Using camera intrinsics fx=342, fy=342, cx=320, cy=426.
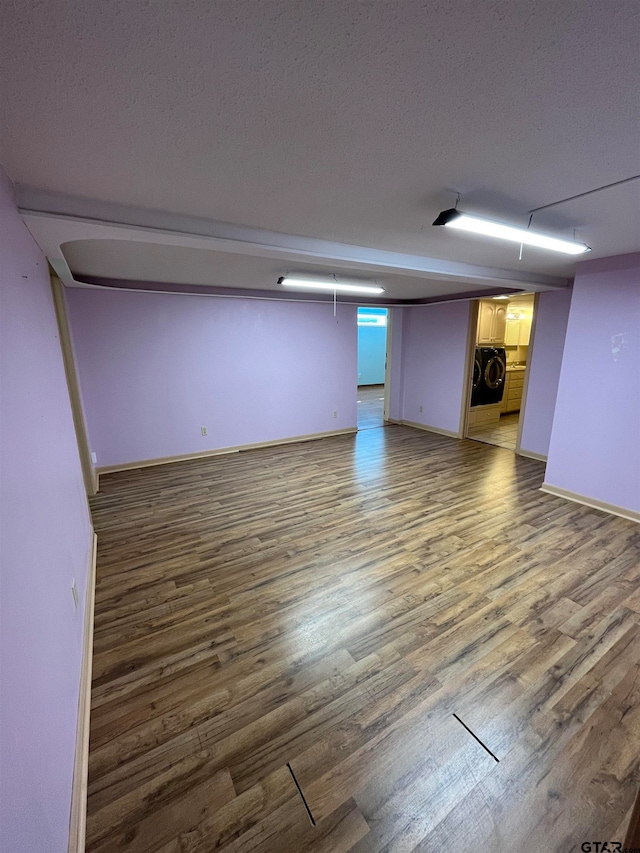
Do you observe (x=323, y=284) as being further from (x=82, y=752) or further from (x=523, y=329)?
(x=523, y=329)

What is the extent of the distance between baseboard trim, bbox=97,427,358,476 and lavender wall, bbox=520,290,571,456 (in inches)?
113

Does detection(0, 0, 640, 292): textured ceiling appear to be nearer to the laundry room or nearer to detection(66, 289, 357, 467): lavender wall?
detection(66, 289, 357, 467): lavender wall

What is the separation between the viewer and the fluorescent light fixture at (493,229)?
5.78 feet

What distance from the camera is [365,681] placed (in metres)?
1.73

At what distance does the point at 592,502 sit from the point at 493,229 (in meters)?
3.08

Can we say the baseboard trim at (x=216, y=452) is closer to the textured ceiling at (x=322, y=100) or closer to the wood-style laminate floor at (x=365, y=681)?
the wood-style laminate floor at (x=365, y=681)

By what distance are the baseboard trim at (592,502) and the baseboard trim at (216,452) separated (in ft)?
10.9

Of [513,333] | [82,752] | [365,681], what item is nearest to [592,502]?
[365,681]

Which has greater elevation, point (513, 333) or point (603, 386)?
point (513, 333)

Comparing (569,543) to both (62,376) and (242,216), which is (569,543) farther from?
(62,376)

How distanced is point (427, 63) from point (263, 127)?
0.57 m

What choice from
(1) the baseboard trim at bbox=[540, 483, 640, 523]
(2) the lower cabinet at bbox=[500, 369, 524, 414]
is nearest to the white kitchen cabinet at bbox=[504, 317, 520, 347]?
(2) the lower cabinet at bbox=[500, 369, 524, 414]

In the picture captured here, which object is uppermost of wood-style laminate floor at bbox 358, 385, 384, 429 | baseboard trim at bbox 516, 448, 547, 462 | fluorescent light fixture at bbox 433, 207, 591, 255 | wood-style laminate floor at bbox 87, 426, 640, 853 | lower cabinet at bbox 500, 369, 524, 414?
fluorescent light fixture at bbox 433, 207, 591, 255

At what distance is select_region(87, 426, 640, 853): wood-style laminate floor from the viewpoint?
1237 mm
